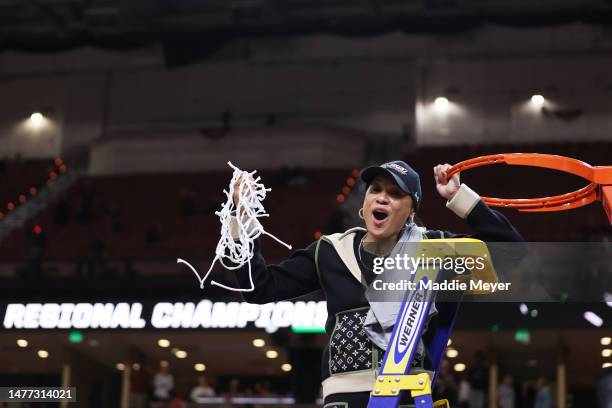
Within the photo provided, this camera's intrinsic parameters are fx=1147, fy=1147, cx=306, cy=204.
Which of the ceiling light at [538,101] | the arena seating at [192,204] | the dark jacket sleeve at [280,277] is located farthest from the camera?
the ceiling light at [538,101]

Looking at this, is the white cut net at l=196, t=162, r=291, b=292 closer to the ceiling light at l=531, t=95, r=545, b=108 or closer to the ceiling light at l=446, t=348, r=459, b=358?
the ceiling light at l=446, t=348, r=459, b=358

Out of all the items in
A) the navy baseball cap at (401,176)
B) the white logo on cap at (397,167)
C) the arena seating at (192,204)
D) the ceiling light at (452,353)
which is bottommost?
the navy baseball cap at (401,176)

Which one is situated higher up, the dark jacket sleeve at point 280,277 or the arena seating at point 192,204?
the arena seating at point 192,204

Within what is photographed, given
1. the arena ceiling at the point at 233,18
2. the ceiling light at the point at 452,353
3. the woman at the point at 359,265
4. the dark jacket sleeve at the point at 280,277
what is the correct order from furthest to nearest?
the arena ceiling at the point at 233,18 → the ceiling light at the point at 452,353 → the dark jacket sleeve at the point at 280,277 → the woman at the point at 359,265

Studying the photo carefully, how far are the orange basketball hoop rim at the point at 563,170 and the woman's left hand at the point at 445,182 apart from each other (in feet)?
0.08

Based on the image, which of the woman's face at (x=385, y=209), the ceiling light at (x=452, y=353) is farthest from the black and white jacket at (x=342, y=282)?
the ceiling light at (x=452, y=353)

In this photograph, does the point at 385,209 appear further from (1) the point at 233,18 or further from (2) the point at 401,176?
(1) the point at 233,18

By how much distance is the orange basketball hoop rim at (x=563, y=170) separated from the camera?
402cm

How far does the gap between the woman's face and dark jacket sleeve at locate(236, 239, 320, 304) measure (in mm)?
311

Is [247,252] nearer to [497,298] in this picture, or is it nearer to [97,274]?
[497,298]

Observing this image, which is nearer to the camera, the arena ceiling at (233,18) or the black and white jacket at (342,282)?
the black and white jacket at (342,282)

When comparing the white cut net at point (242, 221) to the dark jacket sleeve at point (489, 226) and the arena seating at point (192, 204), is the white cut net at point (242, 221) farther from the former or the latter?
the arena seating at point (192, 204)

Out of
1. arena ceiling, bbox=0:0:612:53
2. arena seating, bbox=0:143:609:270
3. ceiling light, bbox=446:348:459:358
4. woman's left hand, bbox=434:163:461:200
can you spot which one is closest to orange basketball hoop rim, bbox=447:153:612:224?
woman's left hand, bbox=434:163:461:200

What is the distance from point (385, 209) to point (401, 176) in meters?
0.14
